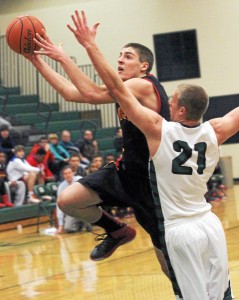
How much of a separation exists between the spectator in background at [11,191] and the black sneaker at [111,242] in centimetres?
828

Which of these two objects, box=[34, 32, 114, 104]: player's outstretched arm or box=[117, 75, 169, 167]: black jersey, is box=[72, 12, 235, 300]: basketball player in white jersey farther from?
box=[117, 75, 169, 167]: black jersey

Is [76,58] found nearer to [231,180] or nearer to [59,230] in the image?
[231,180]

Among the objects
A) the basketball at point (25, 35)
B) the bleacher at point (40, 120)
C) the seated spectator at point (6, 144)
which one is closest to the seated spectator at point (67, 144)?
the bleacher at point (40, 120)

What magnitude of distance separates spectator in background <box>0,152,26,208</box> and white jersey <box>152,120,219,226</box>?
987 centimetres

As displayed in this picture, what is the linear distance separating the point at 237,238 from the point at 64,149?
7180 millimetres

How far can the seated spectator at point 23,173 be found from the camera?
14.5 meters

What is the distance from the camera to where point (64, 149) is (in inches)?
662

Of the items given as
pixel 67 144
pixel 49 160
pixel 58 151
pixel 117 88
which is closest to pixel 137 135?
pixel 117 88

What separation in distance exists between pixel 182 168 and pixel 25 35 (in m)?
1.76

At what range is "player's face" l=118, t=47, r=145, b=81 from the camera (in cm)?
544

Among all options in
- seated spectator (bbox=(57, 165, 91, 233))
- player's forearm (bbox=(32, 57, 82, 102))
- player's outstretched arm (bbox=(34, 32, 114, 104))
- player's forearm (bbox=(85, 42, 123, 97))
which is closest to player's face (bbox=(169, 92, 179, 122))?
player's forearm (bbox=(85, 42, 123, 97))

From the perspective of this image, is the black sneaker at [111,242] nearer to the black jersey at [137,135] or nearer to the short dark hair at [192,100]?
the black jersey at [137,135]

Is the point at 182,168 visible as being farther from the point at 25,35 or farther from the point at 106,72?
the point at 25,35

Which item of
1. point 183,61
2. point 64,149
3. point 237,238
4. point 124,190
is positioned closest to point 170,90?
point 183,61
